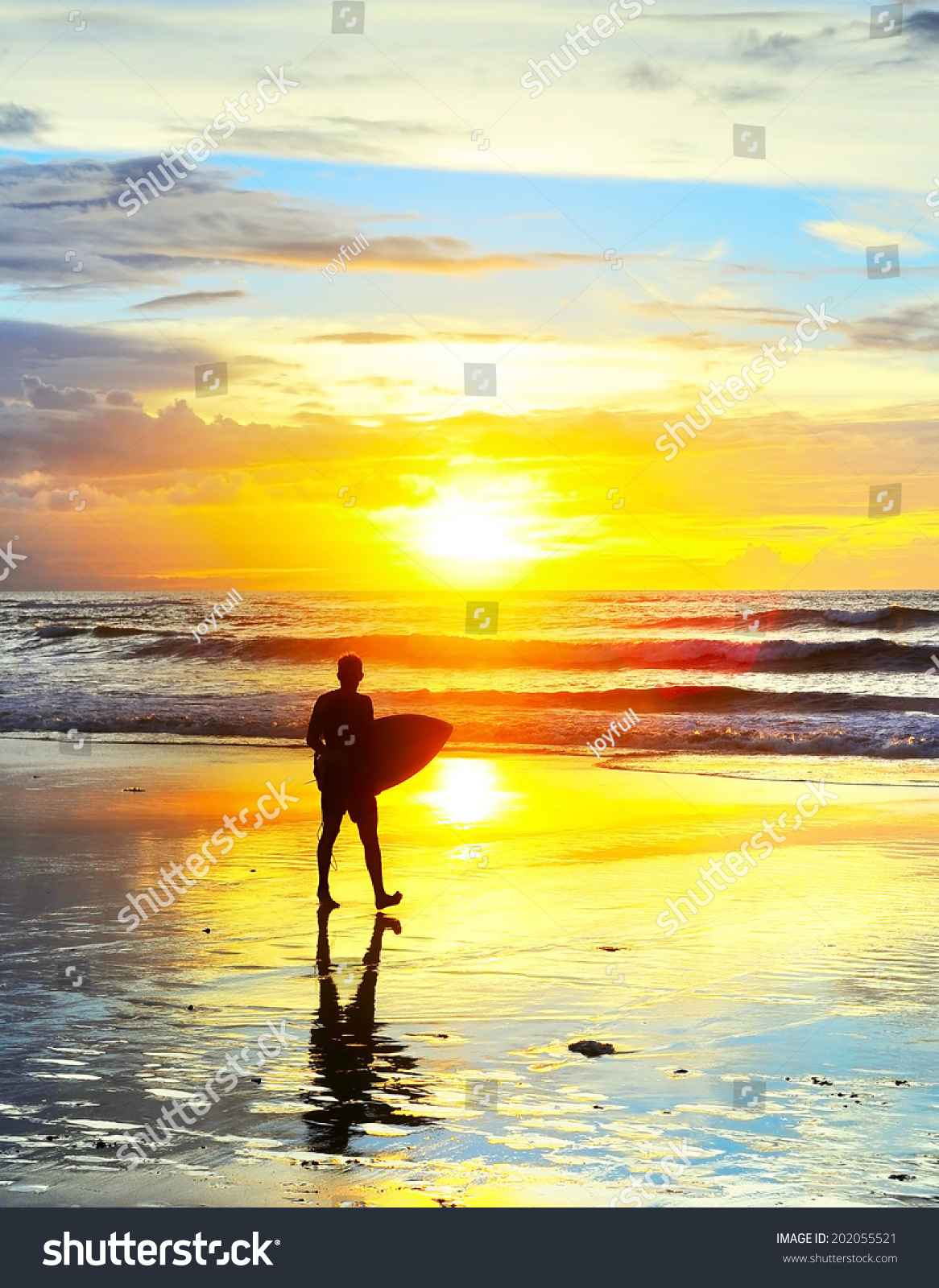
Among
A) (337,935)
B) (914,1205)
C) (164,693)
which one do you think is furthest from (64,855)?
(164,693)

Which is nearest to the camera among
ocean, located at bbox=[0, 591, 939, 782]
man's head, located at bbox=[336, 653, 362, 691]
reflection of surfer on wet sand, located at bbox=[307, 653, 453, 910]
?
reflection of surfer on wet sand, located at bbox=[307, 653, 453, 910]

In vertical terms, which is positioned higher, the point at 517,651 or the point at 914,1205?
the point at 517,651

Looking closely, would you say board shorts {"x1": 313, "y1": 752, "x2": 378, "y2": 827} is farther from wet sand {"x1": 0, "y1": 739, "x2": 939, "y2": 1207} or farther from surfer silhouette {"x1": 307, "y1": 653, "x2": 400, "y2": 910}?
wet sand {"x1": 0, "y1": 739, "x2": 939, "y2": 1207}

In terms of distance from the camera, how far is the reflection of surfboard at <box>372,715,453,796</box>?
35.9 ft

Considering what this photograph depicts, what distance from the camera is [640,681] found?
39375mm

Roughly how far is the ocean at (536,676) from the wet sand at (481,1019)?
28.8 ft

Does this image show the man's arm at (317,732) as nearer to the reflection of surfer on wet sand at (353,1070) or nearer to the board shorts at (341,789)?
the board shorts at (341,789)

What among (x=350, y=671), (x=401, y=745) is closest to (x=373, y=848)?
(x=350, y=671)

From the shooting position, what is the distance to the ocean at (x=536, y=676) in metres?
24.9

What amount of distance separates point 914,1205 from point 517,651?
42.8 m

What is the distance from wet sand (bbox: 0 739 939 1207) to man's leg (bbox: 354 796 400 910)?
0.14 metres

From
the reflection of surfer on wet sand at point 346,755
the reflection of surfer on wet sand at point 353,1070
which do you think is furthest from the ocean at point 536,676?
the reflection of surfer on wet sand at point 353,1070

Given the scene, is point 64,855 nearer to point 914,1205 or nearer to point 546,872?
point 546,872

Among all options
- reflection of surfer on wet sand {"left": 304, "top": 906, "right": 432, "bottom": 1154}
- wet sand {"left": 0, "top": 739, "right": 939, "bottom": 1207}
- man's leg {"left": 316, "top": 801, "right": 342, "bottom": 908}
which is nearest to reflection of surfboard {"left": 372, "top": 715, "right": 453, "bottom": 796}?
man's leg {"left": 316, "top": 801, "right": 342, "bottom": 908}
